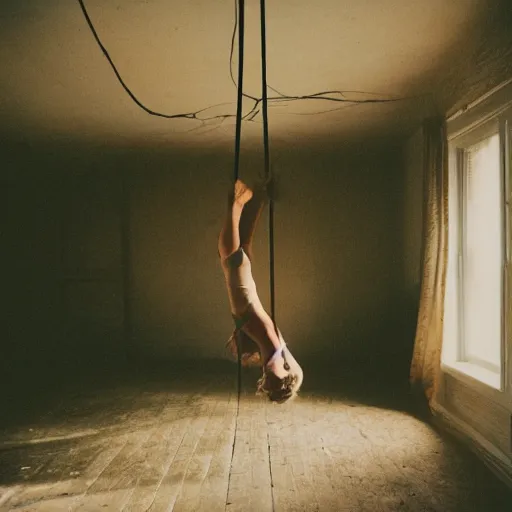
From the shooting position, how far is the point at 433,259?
396 centimetres

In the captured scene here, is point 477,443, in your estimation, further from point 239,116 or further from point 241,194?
point 239,116

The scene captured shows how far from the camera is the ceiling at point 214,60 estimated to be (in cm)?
282

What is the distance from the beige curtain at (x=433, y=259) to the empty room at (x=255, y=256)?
0.06 feet

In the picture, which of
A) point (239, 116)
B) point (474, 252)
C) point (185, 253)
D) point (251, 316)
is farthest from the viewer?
point (185, 253)

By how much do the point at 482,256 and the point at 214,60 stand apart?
240 cm

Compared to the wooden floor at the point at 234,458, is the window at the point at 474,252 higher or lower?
higher

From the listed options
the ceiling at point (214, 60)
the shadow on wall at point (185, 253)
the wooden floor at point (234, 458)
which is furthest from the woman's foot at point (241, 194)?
the shadow on wall at point (185, 253)

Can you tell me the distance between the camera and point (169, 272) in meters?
6.91

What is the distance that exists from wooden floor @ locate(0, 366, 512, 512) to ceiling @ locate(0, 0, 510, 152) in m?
2.56

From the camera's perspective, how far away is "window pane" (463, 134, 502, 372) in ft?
11.7

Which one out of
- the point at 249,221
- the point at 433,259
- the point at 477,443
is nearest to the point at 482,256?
the point at 433,259

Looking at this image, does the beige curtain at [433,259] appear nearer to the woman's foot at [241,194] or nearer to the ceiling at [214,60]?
the ceiling at [214,60]

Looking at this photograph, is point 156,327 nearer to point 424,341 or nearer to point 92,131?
point 92,131

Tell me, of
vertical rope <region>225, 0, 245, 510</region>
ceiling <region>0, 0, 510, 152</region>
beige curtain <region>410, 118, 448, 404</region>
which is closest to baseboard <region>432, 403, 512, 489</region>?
beige curtain <region>410, 118, 448, 404</region>
